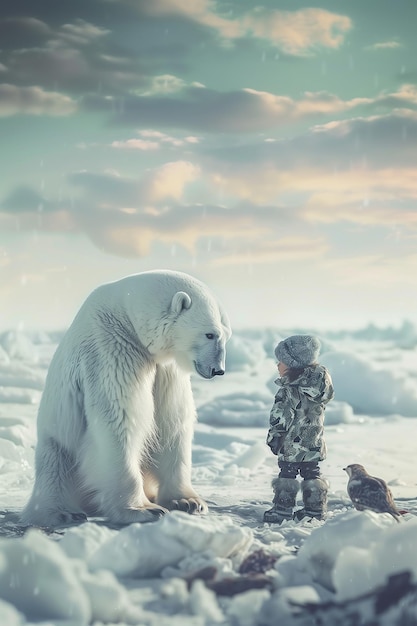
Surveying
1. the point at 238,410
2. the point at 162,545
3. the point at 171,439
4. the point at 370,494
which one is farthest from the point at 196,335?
the point at 238,410

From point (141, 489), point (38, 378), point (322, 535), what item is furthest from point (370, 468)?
point (38, 378)

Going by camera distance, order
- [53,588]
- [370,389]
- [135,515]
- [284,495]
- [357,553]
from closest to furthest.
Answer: [53,588] → [357,553] → [135,515] → [284,495] → [370,389]

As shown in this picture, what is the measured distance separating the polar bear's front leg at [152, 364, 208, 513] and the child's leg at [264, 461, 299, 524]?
0.34 metres

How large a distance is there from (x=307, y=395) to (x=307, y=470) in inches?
13.6

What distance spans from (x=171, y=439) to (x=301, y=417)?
24.9 inches

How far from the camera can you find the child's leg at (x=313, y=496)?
3367 millimetres

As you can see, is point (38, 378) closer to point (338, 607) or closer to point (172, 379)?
point (172, 379)

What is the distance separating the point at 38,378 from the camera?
8.99 metres

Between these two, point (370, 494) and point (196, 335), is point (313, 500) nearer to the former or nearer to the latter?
point (370, 494)

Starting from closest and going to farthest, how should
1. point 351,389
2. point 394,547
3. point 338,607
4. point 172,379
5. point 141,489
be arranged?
point 338,607
point 394,547
point 141,489
point 172,379
point 351,389

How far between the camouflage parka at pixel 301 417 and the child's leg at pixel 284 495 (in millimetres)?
61

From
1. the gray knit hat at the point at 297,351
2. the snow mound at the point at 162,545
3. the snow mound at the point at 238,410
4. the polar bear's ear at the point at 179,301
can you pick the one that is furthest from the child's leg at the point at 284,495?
the snow mound at the point at 238,410

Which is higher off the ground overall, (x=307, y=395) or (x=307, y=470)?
(x=307, y=395)

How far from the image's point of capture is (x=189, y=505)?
11.3 feet
